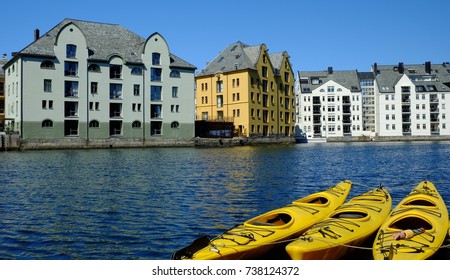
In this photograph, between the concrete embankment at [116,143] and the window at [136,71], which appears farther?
the window at [136,71]

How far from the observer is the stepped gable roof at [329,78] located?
509ft

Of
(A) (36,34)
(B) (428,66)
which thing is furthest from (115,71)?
(B) (428,66)

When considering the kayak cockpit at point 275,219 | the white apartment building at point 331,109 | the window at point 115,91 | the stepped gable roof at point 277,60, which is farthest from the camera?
the white apartment building at point 331,109

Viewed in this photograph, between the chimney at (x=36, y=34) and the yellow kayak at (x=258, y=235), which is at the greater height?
the chimney at (x=36, y=34)

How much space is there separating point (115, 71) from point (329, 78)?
298ft

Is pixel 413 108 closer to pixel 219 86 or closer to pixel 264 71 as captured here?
pixel 264 71

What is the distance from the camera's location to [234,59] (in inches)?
4469

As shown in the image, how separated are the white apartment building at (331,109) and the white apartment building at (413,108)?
7.32 m

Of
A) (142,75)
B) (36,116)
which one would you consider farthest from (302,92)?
(36,116)

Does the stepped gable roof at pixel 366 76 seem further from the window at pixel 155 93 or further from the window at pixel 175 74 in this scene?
the window at pixel 155 93

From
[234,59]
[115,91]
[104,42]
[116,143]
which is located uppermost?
[234,59]

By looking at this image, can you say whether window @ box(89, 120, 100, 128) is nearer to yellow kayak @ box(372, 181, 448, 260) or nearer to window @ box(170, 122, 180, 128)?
window @ box(170, 122, 180, 128)

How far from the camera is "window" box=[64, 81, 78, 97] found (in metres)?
80.9

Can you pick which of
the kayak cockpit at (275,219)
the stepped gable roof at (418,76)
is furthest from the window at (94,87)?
the stepped gable roof at (418,76)
